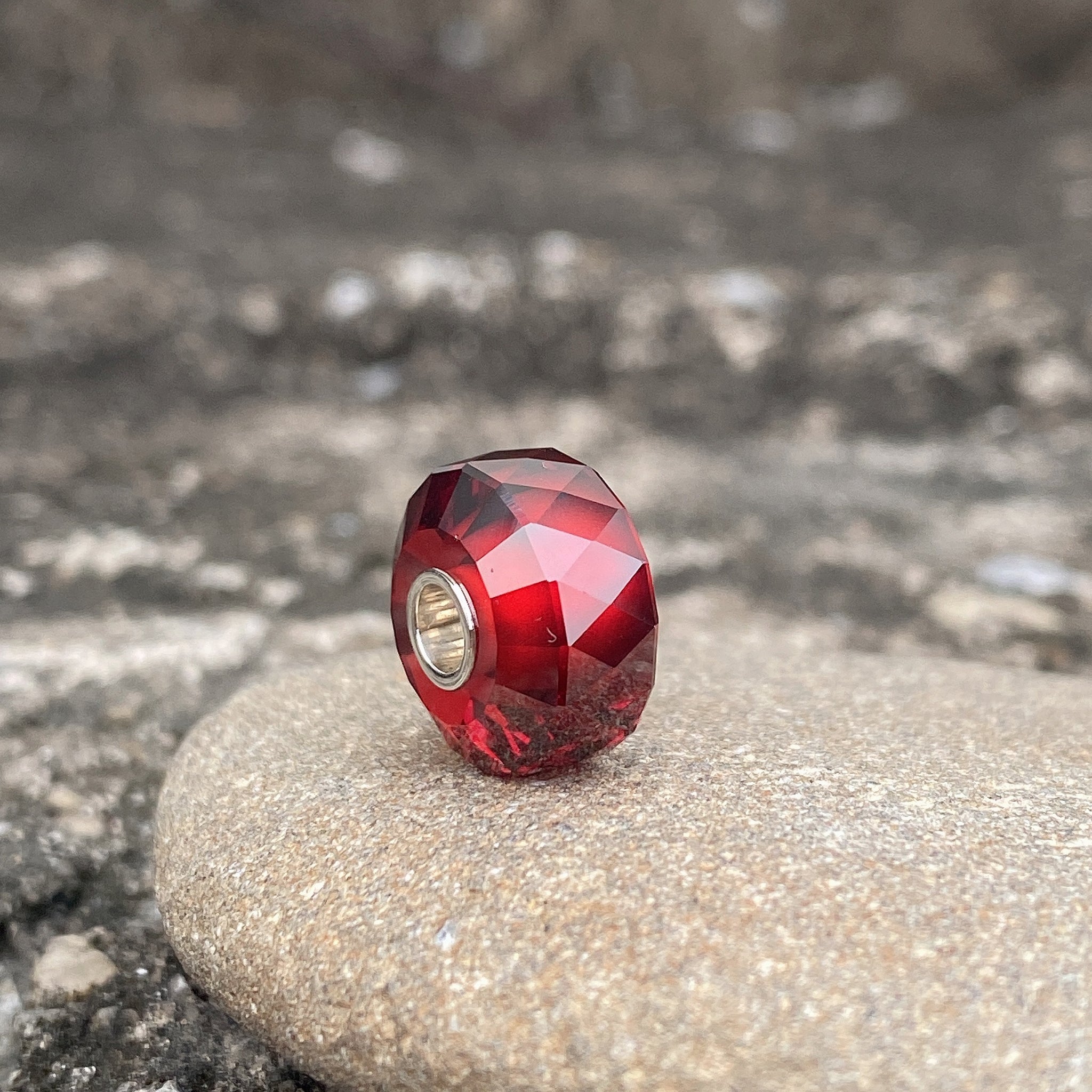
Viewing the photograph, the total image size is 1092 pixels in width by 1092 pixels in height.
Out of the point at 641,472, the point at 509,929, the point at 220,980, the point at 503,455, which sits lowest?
the point at 641,472

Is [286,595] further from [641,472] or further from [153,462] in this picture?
[641,472]

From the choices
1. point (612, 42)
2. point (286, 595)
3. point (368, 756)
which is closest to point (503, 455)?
point (368, 756)

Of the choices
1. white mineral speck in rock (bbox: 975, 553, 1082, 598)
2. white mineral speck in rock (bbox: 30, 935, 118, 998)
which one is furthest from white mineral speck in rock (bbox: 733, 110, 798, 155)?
white mineral speck in rock (bbox: 30, 935, 118, 998)

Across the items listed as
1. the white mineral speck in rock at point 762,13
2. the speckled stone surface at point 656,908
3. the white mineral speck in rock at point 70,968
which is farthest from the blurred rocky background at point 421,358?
Result: the white mineral speck in rock at point 762,13

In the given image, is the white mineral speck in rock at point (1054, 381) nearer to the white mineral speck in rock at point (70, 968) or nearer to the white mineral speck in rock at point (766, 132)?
the white mineral speck in rock at point (766, 132)

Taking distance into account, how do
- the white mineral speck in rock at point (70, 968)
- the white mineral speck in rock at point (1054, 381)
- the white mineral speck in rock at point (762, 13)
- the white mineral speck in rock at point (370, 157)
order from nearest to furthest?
1. the white mineral speck in rock at point (70, 968)
2. the white mineral speck in rock at point (1054, 381)
3. the white mineral speck in rock at point (370, 157)
4. the white mineral speck in rock at point (762, 13)
